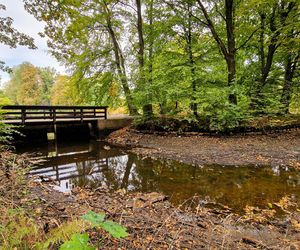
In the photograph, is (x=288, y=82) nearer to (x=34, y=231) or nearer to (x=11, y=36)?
(x=11, y=36)

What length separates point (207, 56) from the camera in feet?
34.0

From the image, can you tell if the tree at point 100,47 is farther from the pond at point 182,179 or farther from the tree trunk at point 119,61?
the pond at point 182,179

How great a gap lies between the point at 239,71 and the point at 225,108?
314 centimetres

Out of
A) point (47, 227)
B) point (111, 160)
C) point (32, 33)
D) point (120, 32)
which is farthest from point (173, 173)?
point (120, 32)

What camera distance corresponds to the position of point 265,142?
823 centimetres

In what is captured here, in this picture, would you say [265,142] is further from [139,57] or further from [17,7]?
[17,7]

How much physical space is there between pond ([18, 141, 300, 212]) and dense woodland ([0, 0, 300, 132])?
403 cm

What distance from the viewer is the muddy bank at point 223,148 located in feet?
A: 21.1

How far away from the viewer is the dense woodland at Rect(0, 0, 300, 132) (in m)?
9.31

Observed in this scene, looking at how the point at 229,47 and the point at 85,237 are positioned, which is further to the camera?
the point at 229,47

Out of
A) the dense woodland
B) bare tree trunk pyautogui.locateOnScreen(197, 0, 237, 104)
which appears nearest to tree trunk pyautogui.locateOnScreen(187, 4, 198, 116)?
the dense woodland

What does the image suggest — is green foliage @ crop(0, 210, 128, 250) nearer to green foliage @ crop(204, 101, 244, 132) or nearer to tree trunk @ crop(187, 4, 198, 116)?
green foliage @ crop(204, 101, 244, 132)

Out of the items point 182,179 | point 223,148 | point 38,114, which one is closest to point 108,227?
point 182,179

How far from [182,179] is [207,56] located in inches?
287
